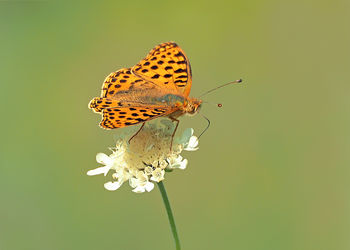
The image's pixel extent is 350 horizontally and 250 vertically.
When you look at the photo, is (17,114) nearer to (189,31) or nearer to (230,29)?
(189,31)

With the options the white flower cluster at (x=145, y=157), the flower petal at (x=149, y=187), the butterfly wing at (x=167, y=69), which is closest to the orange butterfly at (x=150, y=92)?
the butterfly wing at (x=167, y=69)

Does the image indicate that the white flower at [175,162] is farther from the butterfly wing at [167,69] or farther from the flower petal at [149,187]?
the butterfly wing at [167,69]

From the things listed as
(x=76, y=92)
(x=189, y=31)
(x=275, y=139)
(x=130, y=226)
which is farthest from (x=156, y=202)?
(x=189, y=31)

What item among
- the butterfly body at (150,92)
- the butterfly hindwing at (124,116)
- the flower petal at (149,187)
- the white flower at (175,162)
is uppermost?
the butterfly body at (150,92)

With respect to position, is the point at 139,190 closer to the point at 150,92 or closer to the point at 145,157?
the point at 145,157

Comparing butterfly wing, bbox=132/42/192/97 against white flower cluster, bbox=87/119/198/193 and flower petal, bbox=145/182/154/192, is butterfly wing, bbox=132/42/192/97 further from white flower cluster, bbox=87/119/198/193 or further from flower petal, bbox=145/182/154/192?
flower petal, bbox=145/182/154/192

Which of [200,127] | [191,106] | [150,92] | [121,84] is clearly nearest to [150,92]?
[150,92]
